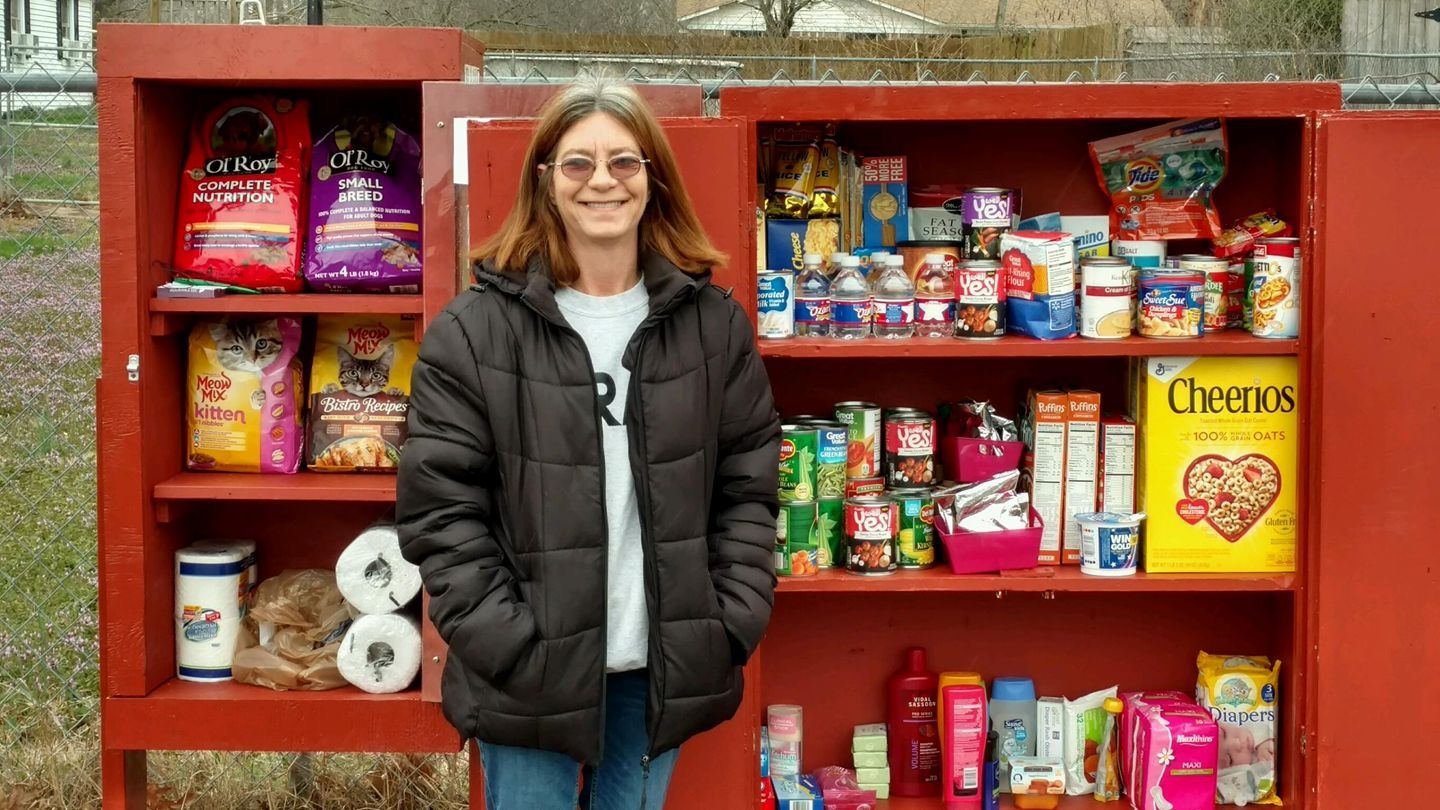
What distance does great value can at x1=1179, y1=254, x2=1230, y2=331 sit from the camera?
11.0 feet

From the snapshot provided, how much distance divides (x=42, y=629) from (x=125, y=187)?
2037mm

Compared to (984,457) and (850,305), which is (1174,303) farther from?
(850,305)

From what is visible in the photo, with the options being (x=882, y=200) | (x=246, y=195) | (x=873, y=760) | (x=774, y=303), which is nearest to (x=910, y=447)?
(x=774, y=303)

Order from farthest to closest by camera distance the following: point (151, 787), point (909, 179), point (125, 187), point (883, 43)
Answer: point (883, 43)
point (151, 787)
point (909, 179)
point (125, 187)

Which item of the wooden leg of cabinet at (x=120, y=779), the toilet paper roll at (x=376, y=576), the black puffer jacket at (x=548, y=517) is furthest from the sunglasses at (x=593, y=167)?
the wooden leg of cabinet at (x=120, y=779)

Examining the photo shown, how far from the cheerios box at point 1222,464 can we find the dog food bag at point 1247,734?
0.33 meters

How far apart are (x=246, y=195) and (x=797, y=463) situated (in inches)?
57.8

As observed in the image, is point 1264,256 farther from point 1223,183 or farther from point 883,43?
point 883,43

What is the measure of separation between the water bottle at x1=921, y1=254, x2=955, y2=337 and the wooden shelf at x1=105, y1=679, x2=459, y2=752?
1303mm

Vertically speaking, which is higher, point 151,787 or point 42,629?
point 42,629

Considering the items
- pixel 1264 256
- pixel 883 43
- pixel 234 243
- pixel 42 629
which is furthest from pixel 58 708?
pixel 883 43

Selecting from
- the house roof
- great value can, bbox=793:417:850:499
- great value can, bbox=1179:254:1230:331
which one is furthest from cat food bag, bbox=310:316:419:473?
the house roof

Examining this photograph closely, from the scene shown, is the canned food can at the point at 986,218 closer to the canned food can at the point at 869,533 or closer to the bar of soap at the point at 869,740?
the canned food can at the point at 869,533

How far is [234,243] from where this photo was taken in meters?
3.43
